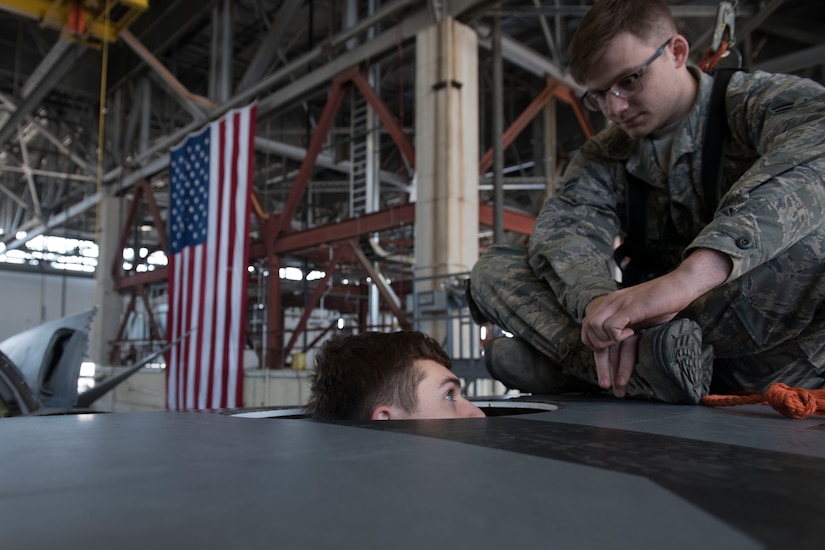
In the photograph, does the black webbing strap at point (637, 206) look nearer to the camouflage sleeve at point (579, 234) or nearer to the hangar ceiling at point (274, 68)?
the camouflage sleeve at point (579, 234)

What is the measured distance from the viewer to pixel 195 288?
18.5 ft

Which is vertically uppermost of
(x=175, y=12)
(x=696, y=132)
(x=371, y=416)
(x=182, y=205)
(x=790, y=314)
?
(x=175, y=12)

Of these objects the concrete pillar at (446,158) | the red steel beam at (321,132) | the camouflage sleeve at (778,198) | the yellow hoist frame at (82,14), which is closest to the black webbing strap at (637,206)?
the camouflage sleeve at (778,198)

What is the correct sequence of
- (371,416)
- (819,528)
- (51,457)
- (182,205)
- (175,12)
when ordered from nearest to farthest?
(819,528) < (51,457) < (371,416) < (182,205) < (175,12)

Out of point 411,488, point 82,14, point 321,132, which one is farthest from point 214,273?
point 411,488

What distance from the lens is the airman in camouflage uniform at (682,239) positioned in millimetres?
931

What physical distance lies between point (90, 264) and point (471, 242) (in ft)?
47.0

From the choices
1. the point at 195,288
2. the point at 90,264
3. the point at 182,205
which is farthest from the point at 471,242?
the point at 90,264

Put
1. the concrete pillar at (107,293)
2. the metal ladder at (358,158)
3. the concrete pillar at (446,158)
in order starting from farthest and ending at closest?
the concrete pillar at (107,293) < the metal ladder at (358,158) < the concrete pillar at (446,158)

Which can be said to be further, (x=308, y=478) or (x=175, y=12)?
(x=175, y=12)

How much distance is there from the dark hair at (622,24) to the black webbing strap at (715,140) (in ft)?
0.58

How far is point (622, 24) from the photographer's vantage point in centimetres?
122

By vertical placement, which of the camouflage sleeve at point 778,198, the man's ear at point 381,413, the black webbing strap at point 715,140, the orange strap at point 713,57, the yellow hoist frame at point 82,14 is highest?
the yellow hoist frame at point 82,14

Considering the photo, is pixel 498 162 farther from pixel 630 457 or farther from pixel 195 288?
pixel 630 457
